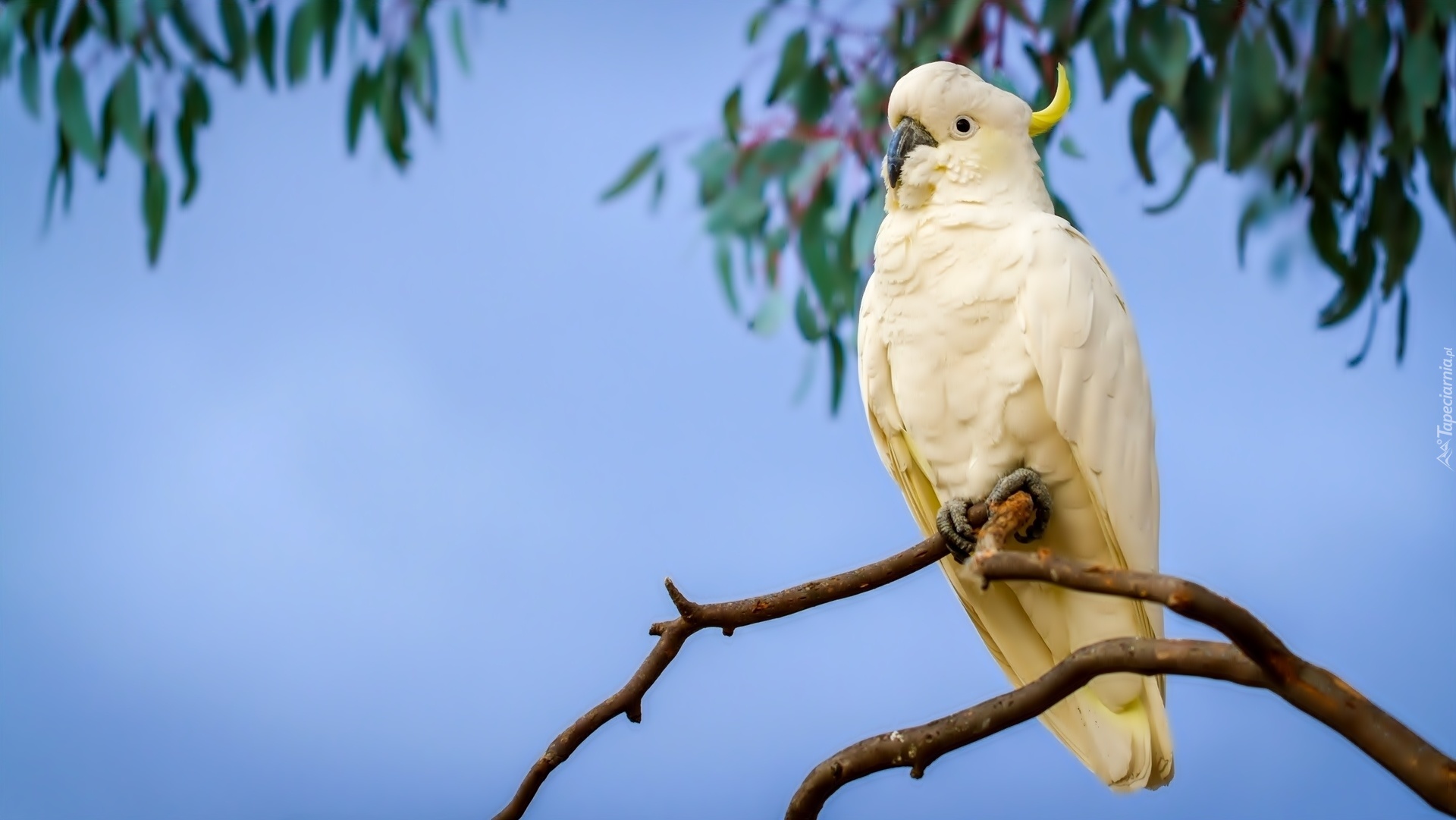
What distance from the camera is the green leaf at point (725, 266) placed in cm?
240

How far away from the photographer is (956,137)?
5.23 ft

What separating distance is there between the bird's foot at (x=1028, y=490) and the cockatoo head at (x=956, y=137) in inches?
12.4

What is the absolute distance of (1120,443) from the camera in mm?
1536

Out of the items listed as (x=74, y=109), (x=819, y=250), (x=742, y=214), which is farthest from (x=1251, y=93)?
(x=74, y=109)

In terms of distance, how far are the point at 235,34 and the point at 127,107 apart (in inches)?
8.7

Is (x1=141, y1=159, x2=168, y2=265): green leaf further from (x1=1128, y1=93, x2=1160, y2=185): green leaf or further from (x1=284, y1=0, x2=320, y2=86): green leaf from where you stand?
(x1=1128, y1=93, x2=1160, y2=185): green leaf

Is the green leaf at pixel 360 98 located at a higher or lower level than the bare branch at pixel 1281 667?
higher

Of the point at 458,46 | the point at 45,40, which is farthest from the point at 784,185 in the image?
the point at 45,40

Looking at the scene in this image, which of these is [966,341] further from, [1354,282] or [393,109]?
[393,109]

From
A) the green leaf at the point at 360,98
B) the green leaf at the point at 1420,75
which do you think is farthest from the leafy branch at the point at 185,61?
the green leaf at the point at 1420,75

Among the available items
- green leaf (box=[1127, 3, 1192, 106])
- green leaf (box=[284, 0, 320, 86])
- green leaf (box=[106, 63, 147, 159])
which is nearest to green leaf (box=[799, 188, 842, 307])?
green leaf (box=[1127, 3, 1192, 106])

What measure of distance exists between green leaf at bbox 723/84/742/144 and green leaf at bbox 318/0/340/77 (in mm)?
687

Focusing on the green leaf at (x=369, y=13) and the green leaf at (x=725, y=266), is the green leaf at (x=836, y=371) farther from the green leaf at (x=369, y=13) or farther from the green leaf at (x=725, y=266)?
the green leaf at (x=369, y=13)

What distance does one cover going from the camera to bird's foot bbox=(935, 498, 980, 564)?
1.53m
